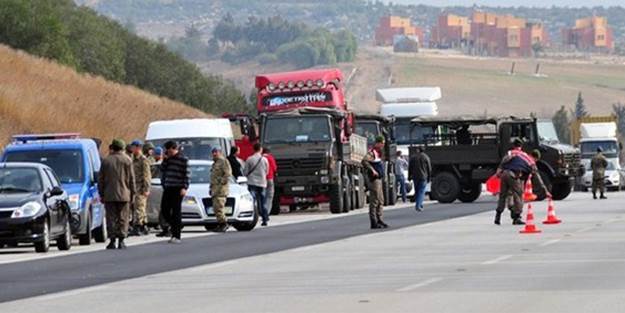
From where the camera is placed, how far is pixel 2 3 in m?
95.7

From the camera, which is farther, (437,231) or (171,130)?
(171,130)

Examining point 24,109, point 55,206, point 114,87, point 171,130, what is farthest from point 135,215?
point 114,87

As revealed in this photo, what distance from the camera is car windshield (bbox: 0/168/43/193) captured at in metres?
33.1

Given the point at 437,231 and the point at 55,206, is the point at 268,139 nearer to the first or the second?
the point at 437,231

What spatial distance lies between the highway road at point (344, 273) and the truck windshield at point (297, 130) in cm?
1305

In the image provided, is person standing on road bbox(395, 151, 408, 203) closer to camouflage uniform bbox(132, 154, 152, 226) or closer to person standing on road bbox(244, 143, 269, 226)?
person standing on road bbox(244, 143, 269, 226)

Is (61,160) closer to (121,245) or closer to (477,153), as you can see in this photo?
(121,245)

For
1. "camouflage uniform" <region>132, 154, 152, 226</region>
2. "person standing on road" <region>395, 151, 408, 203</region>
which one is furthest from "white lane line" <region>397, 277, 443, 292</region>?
"person standing on road" <region>395, 151, 408, 203</region>

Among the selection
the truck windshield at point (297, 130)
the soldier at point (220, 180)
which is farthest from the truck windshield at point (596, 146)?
the soldier at point (220, 180)

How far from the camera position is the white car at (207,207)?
39.5 meters

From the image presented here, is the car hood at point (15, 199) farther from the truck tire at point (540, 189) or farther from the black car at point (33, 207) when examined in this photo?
the truck tire at point (540, 189)

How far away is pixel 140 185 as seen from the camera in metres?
37.8

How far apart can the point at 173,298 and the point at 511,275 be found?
13.9ft

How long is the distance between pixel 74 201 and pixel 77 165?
1738 mm
